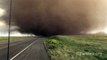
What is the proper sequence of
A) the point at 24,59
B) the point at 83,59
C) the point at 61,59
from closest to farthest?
the point at 24,59
the point at 61,59
the point at 83,59

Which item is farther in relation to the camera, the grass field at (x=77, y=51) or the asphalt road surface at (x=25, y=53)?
the grass field at (x=77, y=51)

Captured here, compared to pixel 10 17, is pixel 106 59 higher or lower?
lower

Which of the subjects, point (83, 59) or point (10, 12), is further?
point (83, 59)

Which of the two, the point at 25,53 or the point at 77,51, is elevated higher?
the point at 25,53

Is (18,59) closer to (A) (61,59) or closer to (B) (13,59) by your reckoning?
(B) (13,59)

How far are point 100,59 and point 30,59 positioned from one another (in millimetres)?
10182

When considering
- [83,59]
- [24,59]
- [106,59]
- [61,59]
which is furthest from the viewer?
[106,59]

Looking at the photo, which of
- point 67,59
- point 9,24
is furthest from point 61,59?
point 9,24

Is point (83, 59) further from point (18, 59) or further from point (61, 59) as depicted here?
point (18, 59)

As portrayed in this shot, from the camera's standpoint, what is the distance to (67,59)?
1063 inches

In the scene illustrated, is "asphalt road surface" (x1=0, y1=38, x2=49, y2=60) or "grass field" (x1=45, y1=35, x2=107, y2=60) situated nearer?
"asphalt road surface" (x1=0, y1=38, x2=49, y2=60)

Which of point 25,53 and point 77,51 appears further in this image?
point 77,51

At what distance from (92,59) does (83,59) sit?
168cm

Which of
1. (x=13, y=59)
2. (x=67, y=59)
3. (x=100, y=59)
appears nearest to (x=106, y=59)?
(x=100, y=59)
